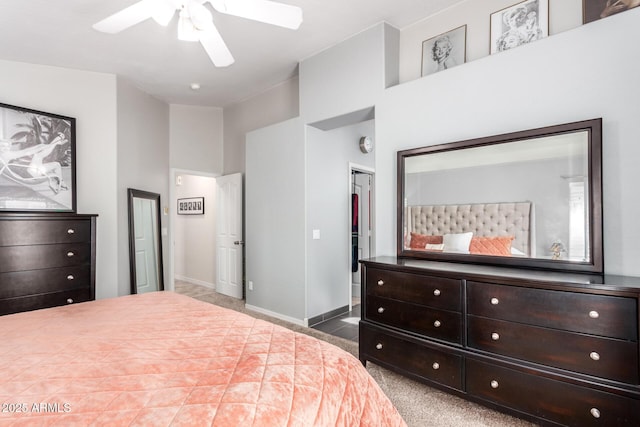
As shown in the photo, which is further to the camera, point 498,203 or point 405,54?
point 405,54

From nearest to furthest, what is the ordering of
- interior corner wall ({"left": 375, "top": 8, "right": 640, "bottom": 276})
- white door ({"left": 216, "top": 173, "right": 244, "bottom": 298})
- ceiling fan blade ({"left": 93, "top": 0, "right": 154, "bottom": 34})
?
ceiling fan blade ({"left": 93, "top": 0, "right": 154, "bottom": 34}) → interior corner wall ({"left": 375, "top": 8, "right": 640, "bottom": 276}) → white door ({"left": 216, "top": 173, "right": 244, "bottom": 298})

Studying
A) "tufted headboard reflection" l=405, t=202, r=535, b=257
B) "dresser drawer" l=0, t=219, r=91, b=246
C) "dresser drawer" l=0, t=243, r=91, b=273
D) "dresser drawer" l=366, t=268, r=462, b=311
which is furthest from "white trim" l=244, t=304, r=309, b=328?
"dresser drawer" l=0, t=219, r=91, b=246

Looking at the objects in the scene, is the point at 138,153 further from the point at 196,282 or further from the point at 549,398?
the point at 549,398

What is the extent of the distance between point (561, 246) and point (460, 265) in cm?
63

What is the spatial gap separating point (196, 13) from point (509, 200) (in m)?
2.40

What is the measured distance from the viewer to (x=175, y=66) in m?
3.79

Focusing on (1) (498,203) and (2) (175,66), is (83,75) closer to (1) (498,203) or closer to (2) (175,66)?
(2) (175,66)

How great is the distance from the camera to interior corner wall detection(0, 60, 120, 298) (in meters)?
3.51

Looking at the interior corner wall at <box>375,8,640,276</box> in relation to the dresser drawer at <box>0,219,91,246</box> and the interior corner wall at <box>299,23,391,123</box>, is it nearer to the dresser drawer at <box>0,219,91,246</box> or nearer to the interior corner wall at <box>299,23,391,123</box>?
the interior corner wall at <box>299,23,391,123</box>

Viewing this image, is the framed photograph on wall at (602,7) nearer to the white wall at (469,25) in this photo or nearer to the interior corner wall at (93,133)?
the white wall at (469,25)

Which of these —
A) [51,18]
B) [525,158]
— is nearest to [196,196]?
[51,18]

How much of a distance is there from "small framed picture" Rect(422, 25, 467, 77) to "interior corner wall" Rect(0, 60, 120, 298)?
367 cm

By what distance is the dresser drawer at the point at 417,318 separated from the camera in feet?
7.10

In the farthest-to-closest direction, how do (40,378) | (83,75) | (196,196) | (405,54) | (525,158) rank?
1. (196,196)
2. (83,75)
3. (405,54)
4. (525,158)
5. (40,378)
